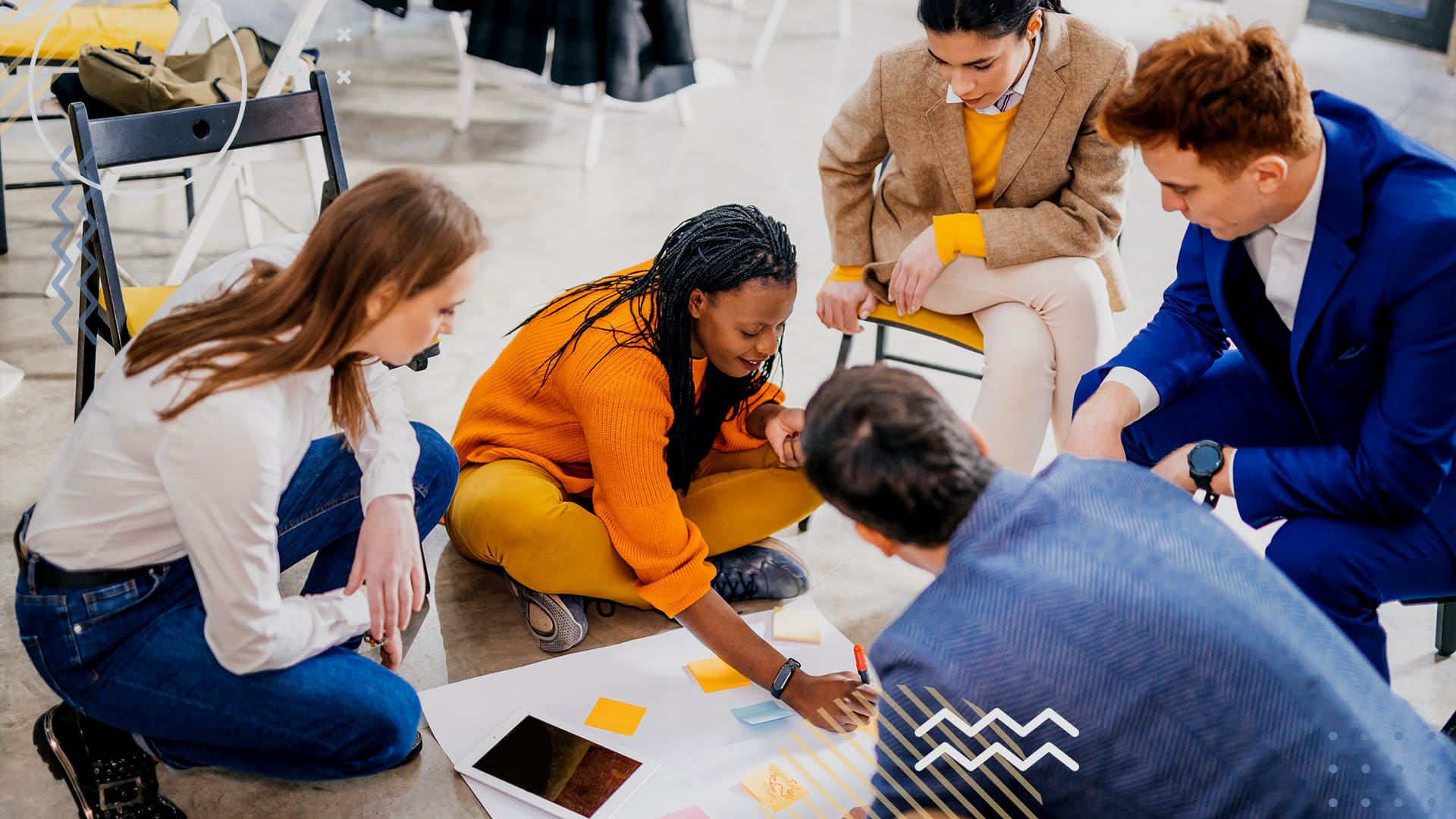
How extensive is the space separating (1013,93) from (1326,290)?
79cm

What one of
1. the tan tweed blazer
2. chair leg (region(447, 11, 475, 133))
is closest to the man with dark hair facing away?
the tan tweed blazer

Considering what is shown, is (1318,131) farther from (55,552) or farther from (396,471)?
(55,552)

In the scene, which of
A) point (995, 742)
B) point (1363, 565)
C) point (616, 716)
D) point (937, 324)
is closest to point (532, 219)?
point (937, 324)

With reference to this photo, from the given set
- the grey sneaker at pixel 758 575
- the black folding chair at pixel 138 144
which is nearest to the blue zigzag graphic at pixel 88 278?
the black folding chair at pixel 138 144

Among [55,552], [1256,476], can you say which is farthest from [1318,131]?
[55,552]

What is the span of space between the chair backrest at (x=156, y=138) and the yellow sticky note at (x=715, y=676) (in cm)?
127

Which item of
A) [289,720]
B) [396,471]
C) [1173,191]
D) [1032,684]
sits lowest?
[289,720]

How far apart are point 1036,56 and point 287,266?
1.46 m

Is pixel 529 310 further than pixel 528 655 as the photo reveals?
Yes

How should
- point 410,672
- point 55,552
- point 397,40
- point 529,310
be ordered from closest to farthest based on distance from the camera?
1. point 55,552
2. point 410,672
3. point 529,310
4. point 397,40

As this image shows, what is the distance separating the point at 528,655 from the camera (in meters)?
2.30

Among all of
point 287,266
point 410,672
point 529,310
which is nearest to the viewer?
point 287,266

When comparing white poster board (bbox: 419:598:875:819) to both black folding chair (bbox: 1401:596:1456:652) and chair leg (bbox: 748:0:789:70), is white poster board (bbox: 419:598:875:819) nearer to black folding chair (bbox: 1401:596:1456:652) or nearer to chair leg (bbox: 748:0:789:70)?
black folding chair (bbox: 1401:596:1456:652)

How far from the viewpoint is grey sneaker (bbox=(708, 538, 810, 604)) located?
245cm
